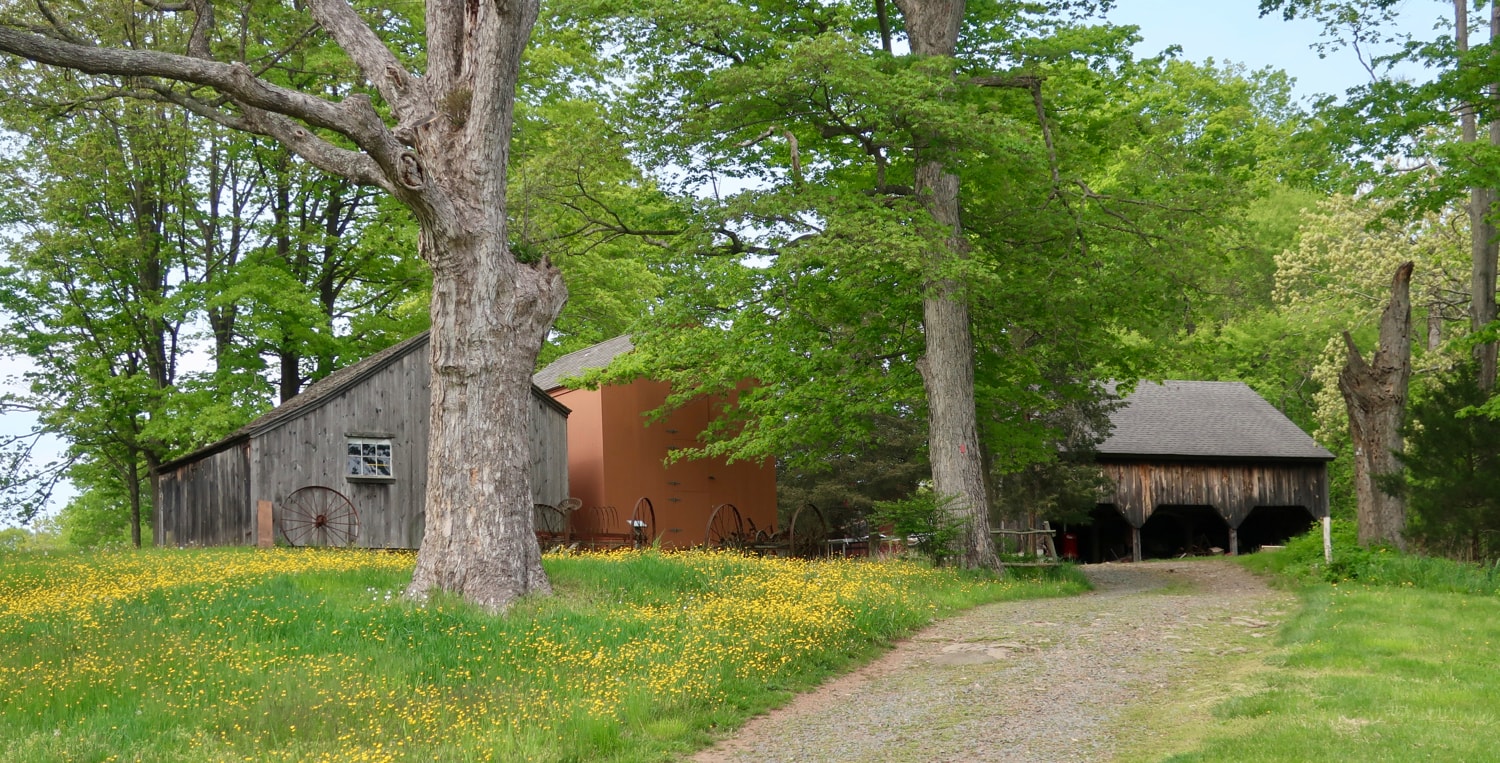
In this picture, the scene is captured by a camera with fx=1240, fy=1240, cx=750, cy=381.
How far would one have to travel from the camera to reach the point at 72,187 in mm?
28531

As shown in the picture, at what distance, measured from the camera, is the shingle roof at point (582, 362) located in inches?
1144

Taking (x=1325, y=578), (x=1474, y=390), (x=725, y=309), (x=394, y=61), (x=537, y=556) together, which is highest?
→ (x=394, y=61)

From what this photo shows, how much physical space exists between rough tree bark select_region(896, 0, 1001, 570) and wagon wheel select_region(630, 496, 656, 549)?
26.3 feet

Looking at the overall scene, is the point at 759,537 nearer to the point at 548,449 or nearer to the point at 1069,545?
the point at 548,449

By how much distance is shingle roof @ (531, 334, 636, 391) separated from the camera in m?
29.1

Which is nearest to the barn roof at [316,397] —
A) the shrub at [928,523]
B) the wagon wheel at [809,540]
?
the wagon wheel at [809,540]

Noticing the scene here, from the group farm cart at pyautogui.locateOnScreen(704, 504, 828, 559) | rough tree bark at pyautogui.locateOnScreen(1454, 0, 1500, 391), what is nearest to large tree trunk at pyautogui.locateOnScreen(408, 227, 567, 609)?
farm cart at pyautogui.locateOnScreen(704, 504, 828, 559)

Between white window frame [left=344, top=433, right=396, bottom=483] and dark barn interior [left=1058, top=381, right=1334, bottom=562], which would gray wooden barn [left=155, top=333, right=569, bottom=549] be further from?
dark barn interior [left=1058, top=381, right=1334, bottom=562]

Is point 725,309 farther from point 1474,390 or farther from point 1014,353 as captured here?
point 1474,390

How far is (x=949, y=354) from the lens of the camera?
806 inches

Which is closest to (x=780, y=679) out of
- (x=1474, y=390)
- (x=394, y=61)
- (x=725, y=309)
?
(x=394, y=61)

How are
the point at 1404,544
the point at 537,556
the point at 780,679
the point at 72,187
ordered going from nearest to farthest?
1. the point at 780,679
2. the point at 537,556
3. the point at 1404,544
4. the point at 72,187

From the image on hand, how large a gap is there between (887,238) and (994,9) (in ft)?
20.3

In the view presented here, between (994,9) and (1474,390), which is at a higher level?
(994,9)
